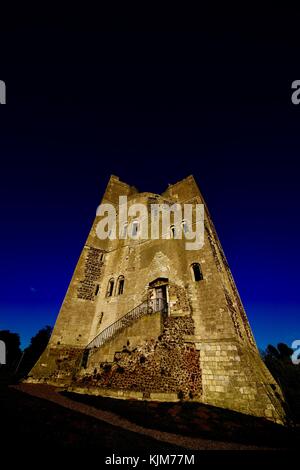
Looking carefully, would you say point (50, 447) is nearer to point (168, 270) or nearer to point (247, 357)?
point (247, 357)

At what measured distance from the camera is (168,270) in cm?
1596

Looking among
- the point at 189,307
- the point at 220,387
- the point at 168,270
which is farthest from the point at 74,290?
the point at 220,387

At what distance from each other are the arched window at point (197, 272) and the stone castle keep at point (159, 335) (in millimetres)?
69

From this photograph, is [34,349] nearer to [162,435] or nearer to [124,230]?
[124,230]

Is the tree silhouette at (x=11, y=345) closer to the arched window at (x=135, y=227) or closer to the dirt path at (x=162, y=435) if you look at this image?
the arched window at (x=135, y=227)

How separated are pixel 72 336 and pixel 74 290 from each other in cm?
343

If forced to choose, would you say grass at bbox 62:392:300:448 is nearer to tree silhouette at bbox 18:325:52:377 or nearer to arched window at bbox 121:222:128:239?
arched window at bbox 121:222:128:239

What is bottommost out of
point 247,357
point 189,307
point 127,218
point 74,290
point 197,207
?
point 247,357

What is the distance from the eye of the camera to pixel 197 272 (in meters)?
15.0

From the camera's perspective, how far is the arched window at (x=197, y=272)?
14538 mm

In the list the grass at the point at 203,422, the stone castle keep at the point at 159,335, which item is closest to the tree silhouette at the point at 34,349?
the stone castle keep at the point at 159,335

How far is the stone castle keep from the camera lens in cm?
1038

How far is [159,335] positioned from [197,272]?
16.2ft

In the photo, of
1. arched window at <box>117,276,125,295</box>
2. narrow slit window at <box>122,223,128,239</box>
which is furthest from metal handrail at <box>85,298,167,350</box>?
narrow slit window at <box>122,223,128,239</box>
